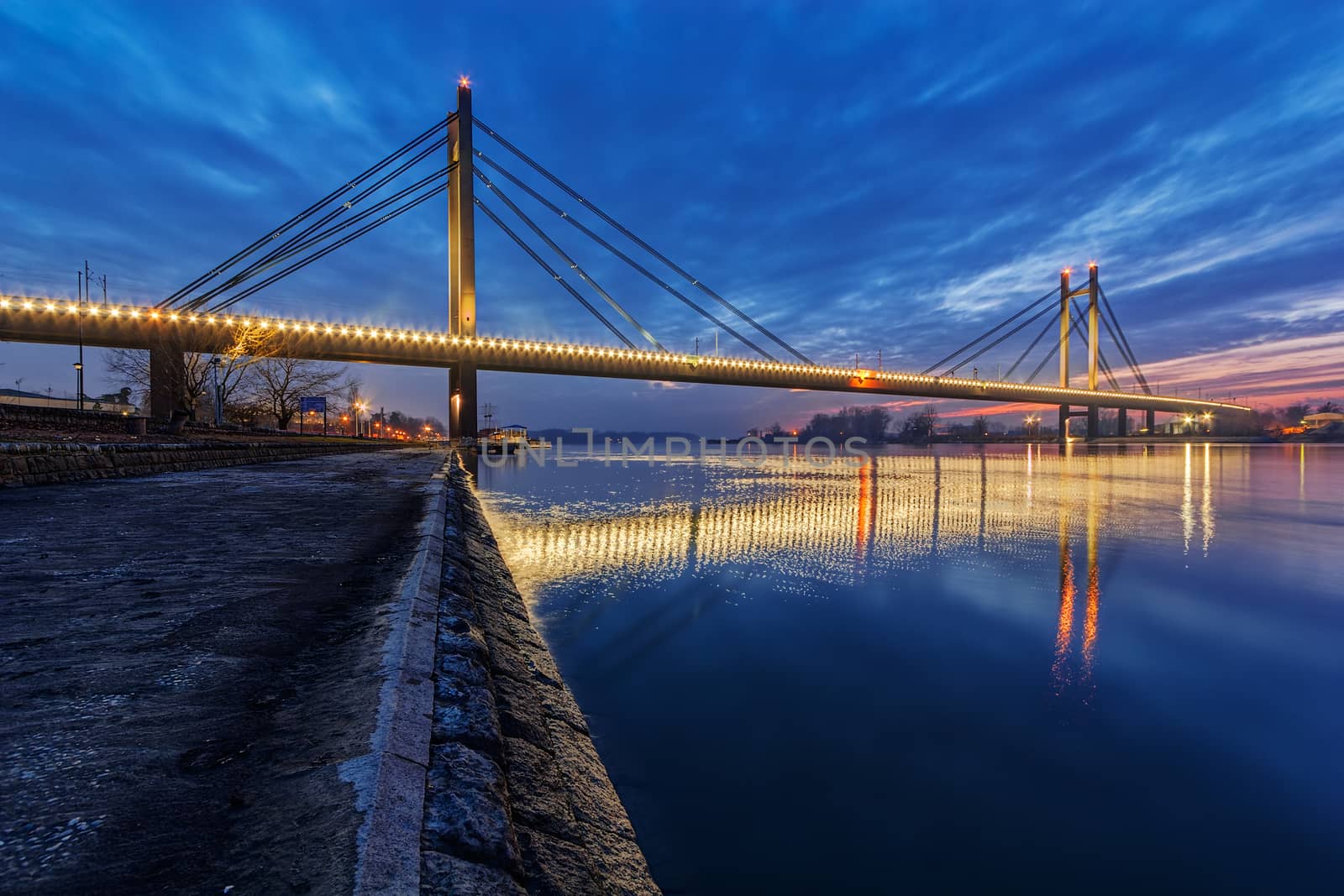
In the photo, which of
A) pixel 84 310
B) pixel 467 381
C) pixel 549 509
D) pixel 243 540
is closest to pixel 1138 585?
pixel 243 540

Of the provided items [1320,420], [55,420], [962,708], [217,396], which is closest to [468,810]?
[962,708]

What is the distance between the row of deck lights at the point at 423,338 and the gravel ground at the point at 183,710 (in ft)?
134

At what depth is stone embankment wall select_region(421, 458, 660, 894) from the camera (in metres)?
1.42

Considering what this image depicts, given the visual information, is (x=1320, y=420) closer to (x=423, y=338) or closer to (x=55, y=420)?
(x=423, y=338)

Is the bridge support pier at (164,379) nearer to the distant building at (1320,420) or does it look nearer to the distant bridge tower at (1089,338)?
the distant bridge tower at (1089,338)

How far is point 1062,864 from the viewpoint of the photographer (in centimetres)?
269

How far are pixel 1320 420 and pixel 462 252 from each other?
147317mm

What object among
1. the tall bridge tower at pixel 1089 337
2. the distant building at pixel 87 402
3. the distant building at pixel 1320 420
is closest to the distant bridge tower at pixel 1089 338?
the tall bridge tower at pixel 1089 337

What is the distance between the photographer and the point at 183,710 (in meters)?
2.00

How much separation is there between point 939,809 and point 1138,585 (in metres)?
6.35

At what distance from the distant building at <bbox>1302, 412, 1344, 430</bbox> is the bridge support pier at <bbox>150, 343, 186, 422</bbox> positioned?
503ft

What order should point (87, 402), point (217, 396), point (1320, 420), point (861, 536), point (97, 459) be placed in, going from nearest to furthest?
point (97, 459)
point (861, 536)
point (217, 396)
point (87, 402)
point (1320, 420)

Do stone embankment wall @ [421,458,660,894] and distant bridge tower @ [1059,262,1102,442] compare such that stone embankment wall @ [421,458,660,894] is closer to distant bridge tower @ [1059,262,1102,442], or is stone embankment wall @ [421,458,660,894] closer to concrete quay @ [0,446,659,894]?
concrete quay @ [0,446,659,894]

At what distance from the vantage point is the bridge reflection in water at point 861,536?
7699mm
